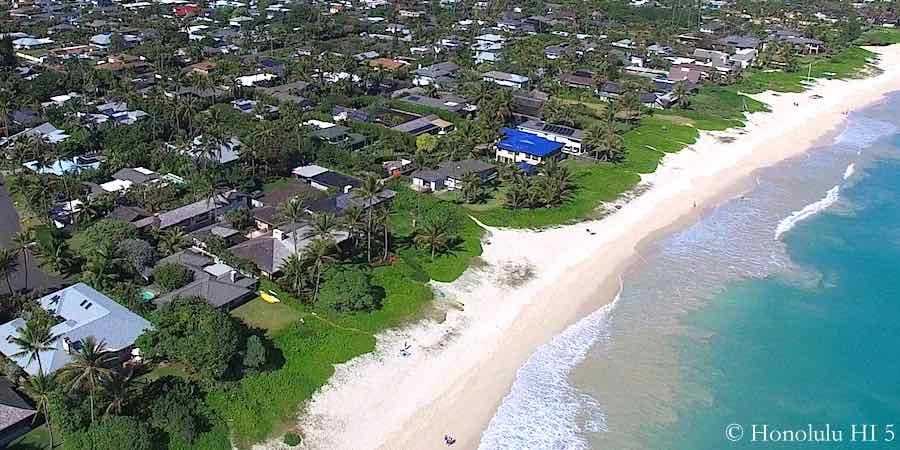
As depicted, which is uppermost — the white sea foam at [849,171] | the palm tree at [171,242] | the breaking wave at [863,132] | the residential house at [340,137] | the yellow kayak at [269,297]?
the residential house at [340,137]

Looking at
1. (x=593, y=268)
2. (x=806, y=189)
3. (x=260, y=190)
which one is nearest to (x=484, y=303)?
(x=593, y=268)

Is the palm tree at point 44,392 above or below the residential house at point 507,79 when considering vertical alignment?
below

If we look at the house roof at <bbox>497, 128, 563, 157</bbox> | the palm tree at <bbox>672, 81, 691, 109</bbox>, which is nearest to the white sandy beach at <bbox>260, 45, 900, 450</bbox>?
the house roof at <bbox>497, 128, 563, 157</bbox>

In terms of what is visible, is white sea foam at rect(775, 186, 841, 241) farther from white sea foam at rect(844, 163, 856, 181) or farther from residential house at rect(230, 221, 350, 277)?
residential house at rect(230, 221, 350, 277)

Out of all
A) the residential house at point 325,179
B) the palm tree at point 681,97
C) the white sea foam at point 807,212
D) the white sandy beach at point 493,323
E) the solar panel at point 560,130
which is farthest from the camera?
the palm tree at point 681,97

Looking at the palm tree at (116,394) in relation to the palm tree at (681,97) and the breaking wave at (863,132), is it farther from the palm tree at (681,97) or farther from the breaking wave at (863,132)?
the breaking wave at (863,132)

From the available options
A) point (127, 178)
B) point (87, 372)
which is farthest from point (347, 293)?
point (127, 178)

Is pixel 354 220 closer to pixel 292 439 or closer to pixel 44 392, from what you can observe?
pixel 292 439

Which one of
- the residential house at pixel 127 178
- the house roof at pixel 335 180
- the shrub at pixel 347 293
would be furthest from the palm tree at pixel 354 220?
the residential house at pixel 127 178
